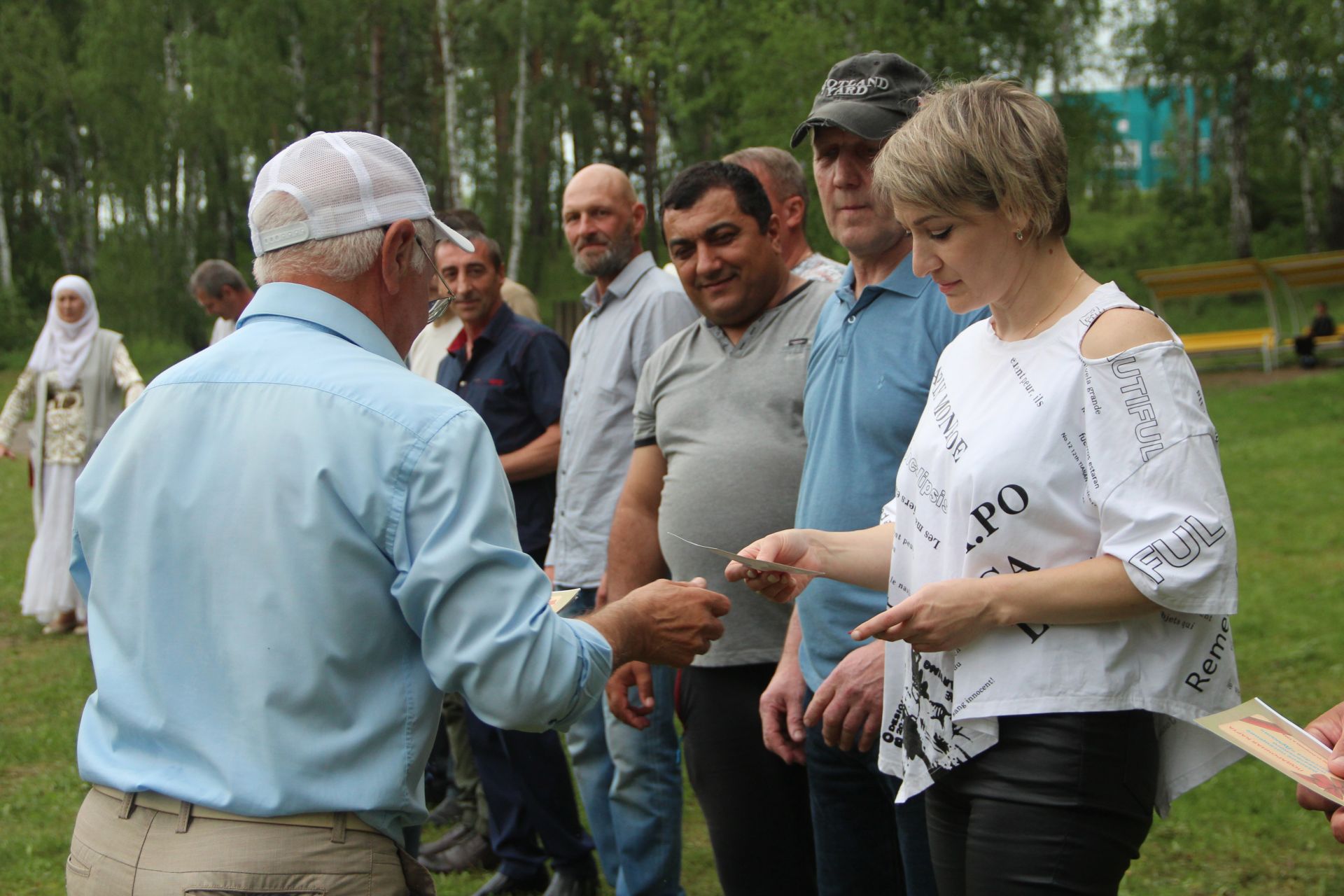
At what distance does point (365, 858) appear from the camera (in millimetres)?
2029

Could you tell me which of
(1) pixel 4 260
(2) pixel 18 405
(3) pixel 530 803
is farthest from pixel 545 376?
(1) pixel 4 260

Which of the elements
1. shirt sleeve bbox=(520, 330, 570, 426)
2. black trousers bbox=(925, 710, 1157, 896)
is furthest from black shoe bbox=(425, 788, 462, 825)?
black trousers bbox=(925, 710, 1157, 896)

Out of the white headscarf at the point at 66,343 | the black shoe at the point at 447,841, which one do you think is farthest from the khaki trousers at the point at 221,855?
the white headscarf at the point at 66,343

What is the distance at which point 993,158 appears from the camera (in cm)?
220

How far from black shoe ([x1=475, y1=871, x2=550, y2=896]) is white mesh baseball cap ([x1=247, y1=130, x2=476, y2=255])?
127 inches

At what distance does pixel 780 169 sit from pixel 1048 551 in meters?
3.17

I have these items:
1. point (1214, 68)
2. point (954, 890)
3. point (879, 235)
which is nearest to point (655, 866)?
point (954, 890)

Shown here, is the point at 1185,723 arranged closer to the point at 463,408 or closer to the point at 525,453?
A: the point at 463,408

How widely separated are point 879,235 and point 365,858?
1831 mm

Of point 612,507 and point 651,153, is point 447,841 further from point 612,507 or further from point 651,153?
point 651,153

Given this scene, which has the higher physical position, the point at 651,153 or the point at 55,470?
the point at 651,153

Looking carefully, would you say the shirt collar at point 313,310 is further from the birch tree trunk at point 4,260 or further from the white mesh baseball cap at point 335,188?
the birch tree trunk at point 4,260

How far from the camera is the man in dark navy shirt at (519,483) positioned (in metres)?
4.67

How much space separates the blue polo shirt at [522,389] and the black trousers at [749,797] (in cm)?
168
